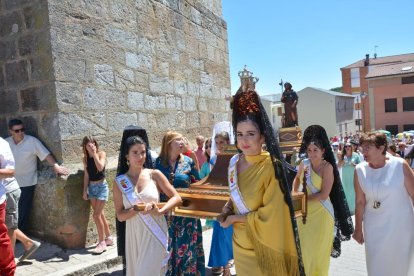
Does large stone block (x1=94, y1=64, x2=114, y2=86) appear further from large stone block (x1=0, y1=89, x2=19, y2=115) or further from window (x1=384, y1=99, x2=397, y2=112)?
window (x1=384, y1=99, x2=397, y2=112)

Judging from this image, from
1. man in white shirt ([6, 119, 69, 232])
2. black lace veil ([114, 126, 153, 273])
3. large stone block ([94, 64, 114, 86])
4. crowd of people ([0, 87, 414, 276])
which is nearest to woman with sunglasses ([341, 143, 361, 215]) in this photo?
crowd of people ([0, 87, 414, 276])

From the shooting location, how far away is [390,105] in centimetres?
3997

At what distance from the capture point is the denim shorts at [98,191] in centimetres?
Answer: 544

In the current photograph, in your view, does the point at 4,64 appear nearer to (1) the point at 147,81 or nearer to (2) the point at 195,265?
(1) the point at 147,81

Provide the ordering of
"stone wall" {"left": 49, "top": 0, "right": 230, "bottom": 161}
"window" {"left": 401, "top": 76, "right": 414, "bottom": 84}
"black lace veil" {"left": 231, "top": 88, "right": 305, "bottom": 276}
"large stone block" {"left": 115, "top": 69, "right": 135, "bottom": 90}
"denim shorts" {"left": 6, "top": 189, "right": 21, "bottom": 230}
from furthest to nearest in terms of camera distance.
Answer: "window" {"left": 401, "top": 76, "right": 414, "bottom": 84} < "large stone block" {"left": 115, "top": 69, "right": 135, "bottom": 90} < "stone wall" {"left": 49, "top": 0, "right": 230, "bottom": 161} < "denim shorts" {"left": 6, "top": 189, "right": 21, "bottom": 230} < "black lace veil" {"left": 231, "top": 88, "right": 305, "bottom": 276}

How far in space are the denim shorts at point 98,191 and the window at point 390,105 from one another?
39.4m

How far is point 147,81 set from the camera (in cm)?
711

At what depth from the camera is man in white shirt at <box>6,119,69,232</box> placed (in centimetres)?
529

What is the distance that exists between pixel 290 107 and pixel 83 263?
17.1 ft

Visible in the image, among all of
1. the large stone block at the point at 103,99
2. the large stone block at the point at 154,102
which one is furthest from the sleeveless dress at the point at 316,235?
the large stone block at the point at 154,102

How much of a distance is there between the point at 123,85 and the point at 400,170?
14.3 feet

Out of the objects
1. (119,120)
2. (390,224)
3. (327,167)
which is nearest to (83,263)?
(119,120)

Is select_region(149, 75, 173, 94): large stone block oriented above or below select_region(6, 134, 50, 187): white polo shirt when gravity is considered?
above

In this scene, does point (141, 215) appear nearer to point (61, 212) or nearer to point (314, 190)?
point (314, 190)
